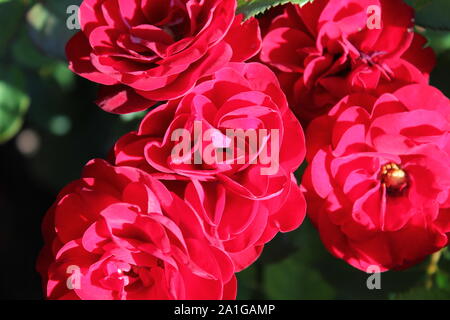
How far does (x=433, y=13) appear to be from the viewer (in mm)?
601

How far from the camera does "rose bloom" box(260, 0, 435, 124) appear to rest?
0.53m

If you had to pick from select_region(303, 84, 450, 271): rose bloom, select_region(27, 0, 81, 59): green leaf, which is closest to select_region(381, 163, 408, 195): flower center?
select_region(303, 84, 450, 271): rose bloom

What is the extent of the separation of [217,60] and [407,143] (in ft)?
0.59

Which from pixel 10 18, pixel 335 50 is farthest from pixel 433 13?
pixel 10 18

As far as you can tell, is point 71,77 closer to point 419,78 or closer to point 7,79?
point 7,79

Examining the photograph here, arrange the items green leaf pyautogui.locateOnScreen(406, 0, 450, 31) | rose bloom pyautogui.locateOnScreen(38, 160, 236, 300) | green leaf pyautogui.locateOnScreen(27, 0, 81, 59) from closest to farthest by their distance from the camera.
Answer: rose bloom pyautogui.locateOnScreen(38, 160, 236, 300), green leaf pyautogui.locateOnScreen(406, 0, 450, 31), green leaf pyautogui.locateOnScreen(27, 0, 81, 59)

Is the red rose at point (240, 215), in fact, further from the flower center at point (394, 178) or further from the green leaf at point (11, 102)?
the green leaf at point (11, 102)

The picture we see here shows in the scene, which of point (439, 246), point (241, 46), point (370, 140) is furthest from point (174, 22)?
point (439, 246)

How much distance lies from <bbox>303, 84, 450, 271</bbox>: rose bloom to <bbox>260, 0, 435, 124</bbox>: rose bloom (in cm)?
3

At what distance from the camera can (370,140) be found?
0.51 meters

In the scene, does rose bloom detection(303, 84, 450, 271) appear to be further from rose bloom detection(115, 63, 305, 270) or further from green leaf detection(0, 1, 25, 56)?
green leaf detection(0, 1, 25, 56)

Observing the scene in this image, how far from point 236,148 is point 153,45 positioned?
0.11 m

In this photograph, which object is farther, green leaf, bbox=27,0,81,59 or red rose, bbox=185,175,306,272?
green leaf, bbox=27,0,81,59

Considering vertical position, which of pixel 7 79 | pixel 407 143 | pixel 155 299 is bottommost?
pixel 155 299
